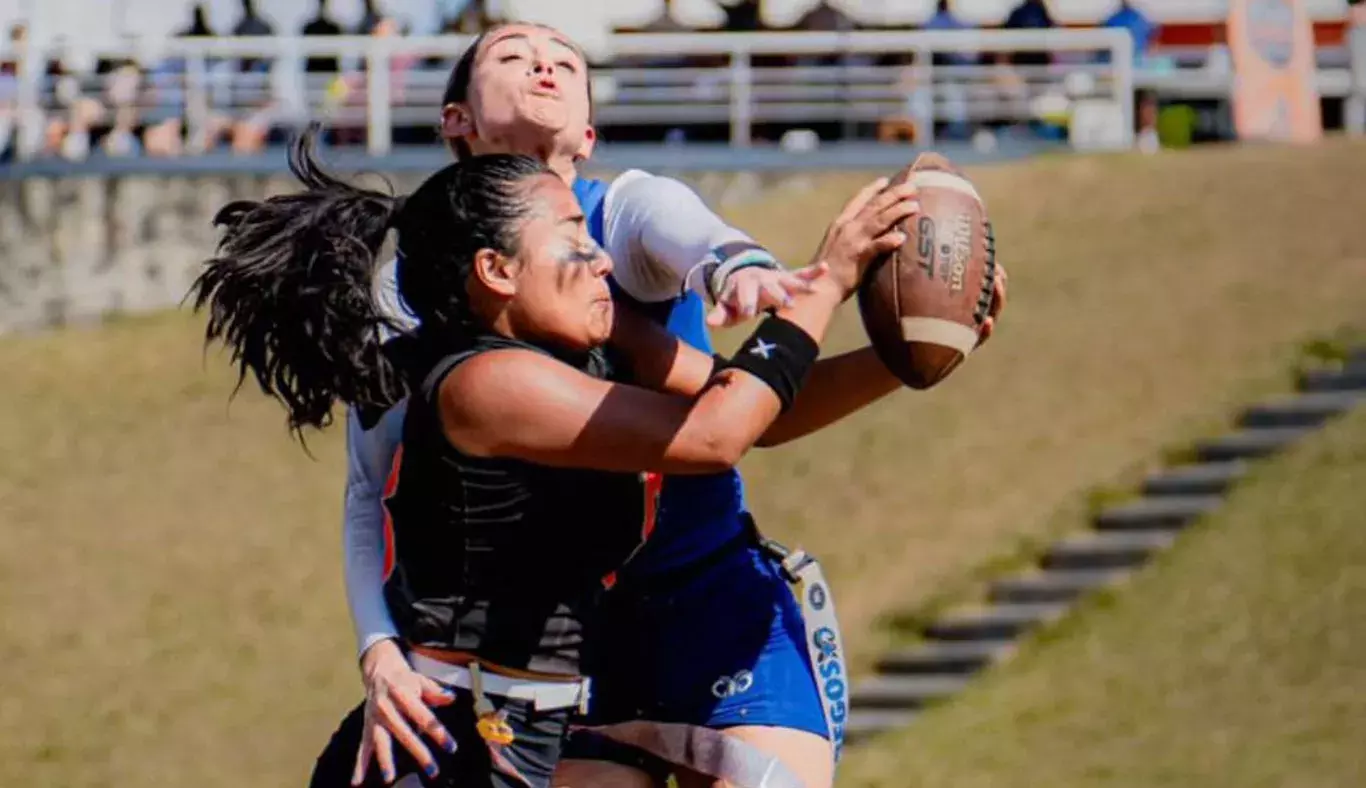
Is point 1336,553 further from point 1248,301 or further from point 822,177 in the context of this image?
point 822,177

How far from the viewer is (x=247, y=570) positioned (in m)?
15.2

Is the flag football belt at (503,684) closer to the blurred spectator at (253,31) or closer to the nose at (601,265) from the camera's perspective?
the nose at (601,265)

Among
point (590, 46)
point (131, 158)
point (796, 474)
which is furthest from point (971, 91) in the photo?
point (131, 158)

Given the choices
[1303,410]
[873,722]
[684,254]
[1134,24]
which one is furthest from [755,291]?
[1134,24]

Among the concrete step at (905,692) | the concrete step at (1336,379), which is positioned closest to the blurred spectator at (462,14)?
the concrete step at (1336,379)

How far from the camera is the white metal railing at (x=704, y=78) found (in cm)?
1862

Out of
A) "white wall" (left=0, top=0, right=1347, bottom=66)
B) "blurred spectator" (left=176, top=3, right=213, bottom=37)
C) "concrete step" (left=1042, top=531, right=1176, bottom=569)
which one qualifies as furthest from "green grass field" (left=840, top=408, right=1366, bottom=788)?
"blurred spectator" (left=176, top=3, right=213, bottom=37)

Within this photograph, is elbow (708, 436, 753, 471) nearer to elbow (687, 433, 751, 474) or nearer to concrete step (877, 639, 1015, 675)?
→ elbow (687, 433, 751, 474)

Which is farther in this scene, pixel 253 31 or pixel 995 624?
pixel 253 31

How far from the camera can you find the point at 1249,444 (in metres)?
14.4

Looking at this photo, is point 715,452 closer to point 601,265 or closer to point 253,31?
point 601,265

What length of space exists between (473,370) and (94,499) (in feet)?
39.6

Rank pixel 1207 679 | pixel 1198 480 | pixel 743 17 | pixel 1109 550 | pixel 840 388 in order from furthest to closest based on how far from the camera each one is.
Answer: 1. pixel 743 17
2. pixel 1198 480
3. pixel 1109 550
4. pixel 1207 679
5. pixel 840 388

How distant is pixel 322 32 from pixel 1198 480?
27.7ft
